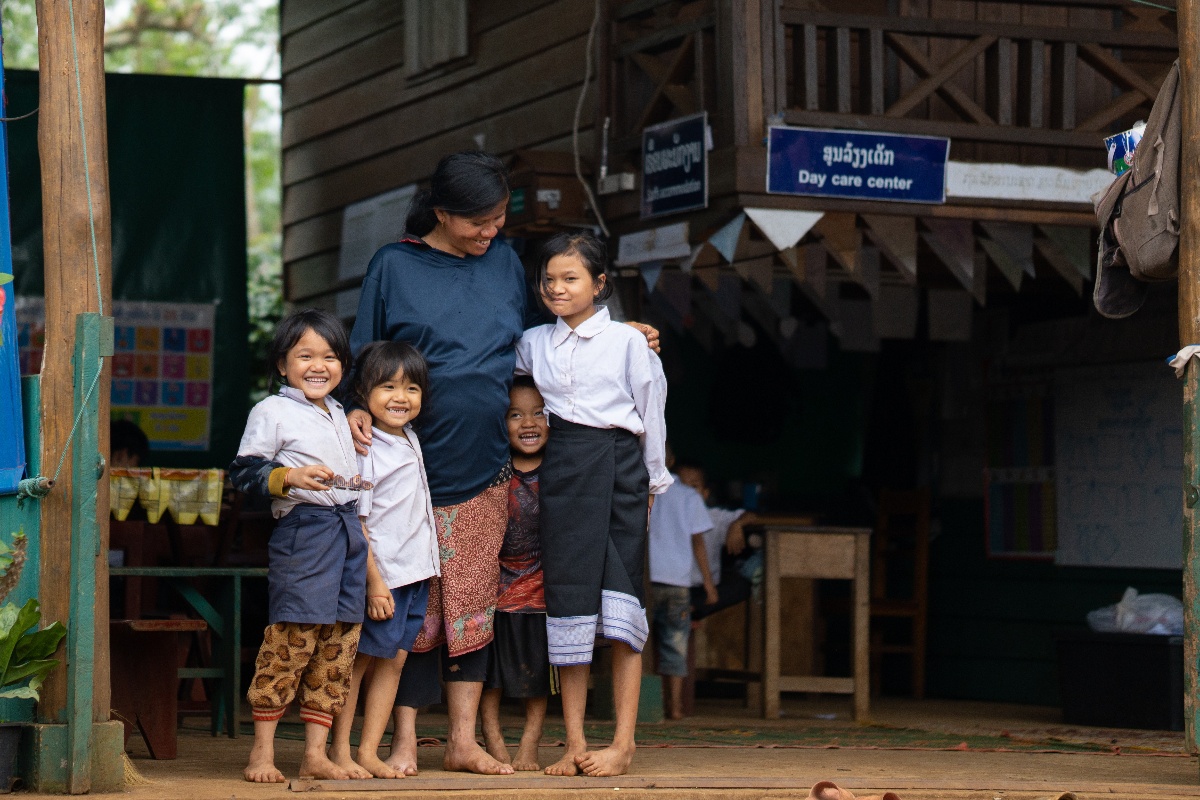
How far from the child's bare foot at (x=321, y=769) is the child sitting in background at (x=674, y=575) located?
3.51 metres

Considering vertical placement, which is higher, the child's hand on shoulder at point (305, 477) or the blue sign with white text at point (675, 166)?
the blue sign with white text at point (675, 166)

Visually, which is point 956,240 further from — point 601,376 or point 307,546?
point 307,546

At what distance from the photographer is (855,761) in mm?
5625

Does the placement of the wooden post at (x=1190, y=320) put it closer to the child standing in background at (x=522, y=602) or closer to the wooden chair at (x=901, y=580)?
the child standing in background at (x=522, y=602)

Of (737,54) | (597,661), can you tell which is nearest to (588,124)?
(737,54)

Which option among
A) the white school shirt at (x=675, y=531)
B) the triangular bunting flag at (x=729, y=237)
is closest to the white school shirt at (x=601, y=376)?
the triangular bunting flag at (x=729, y=237)

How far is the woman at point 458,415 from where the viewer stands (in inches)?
189

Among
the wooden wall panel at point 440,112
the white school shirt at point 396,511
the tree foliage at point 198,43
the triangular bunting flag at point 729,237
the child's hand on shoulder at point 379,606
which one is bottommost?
the child's hand on shoulder at point 379,606

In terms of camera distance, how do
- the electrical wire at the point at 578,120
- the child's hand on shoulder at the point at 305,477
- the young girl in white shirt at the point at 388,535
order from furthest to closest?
the electrical wire at the point at 578,120 → the young girl in white shirt at the point at 388,535 → the child's hand on shoulder at the point at 305,477

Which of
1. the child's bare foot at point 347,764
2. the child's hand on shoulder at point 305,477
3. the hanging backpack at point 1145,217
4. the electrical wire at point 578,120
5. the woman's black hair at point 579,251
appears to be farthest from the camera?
the electrical wire at point 578,120

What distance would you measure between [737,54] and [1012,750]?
295 cm

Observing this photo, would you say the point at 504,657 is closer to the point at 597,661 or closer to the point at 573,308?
the point at 573,308

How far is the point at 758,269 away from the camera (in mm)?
7301

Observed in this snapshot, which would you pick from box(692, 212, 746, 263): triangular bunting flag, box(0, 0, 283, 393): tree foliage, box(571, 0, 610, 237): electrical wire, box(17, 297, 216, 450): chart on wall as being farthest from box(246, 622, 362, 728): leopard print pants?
box(0, 0, 283, 393): tree foliage
